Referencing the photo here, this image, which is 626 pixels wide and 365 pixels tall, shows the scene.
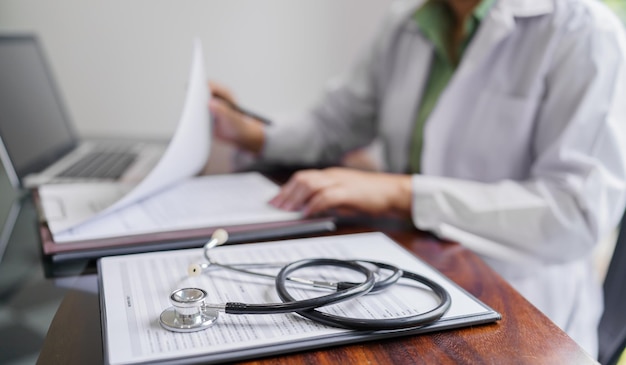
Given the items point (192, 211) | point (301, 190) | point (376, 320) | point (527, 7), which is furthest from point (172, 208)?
point (527, 7)

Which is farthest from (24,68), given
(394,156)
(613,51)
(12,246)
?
(613,51)

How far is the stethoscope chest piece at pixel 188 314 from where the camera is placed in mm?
445

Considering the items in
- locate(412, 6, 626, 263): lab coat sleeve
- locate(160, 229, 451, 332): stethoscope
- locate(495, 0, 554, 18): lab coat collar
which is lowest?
locate(412, 6, 626, 263): lab coat sleeve

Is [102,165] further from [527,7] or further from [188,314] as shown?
[527,7]

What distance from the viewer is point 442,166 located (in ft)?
3.47

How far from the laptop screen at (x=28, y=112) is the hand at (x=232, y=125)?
325 mm

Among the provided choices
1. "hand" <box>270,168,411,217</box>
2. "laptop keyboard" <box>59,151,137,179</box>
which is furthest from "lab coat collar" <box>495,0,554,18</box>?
"laptop keyboard" <box>59,151,137,179</box>

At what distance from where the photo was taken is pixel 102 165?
1.07 metres

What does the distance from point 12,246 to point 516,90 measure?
0.78 meters

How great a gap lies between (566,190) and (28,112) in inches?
37.3

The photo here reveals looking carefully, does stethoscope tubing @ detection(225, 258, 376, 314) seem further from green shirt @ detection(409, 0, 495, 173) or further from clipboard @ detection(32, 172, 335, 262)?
green shirt @ detection(409, 0, 495, 173)

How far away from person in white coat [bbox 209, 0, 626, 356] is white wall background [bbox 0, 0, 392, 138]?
0.64 meters

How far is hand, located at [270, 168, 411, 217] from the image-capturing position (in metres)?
0.79

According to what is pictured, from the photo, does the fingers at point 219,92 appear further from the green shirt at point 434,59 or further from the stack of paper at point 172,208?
the green shirt at point 434,59
